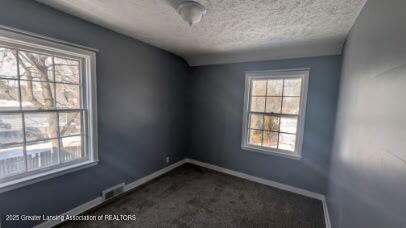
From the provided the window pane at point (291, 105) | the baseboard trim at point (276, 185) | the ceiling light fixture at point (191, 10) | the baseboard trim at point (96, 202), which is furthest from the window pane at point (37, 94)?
the window pane at point (291, 105)

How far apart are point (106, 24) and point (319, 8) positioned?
2.45 meters

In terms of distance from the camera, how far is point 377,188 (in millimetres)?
826

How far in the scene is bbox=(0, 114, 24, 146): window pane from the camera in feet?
5.01

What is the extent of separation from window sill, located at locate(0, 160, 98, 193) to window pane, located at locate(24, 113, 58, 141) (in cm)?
40

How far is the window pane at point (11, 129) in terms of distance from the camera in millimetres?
1526

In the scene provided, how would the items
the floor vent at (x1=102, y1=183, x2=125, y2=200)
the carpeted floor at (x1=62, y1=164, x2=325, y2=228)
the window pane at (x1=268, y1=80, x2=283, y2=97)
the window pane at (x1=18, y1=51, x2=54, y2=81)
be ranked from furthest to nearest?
1. the window pane at (x1=268, y1=80, x2=283, y2=97)
2. the floor vent at (x1=102, y1=183, x2=125, y2=200)
3. the carpeted floor at (x1=62, y1=164, x2=325, y2=228)
4. the window pane at (x1=18, y1=51, x2=54, y2=81)

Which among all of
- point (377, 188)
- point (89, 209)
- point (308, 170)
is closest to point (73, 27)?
point (89, 209)

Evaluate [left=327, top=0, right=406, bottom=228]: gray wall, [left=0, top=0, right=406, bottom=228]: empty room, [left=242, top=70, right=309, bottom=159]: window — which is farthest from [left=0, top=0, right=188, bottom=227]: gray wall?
[left=327, top=0, right=406, bottom=228]: gray wall

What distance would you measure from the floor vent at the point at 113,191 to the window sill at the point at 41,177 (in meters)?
0.50

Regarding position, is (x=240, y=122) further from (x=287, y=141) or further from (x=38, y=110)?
(x=38, y=110)

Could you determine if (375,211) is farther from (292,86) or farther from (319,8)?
(292,86)

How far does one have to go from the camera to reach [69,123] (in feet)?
6.60

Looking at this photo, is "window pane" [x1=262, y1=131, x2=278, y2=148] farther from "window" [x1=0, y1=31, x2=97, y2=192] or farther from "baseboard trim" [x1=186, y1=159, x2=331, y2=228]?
"window" [x1=0, y1=31, x2=97, y2=192]

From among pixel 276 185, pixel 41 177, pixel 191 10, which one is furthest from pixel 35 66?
pixel 276 185
